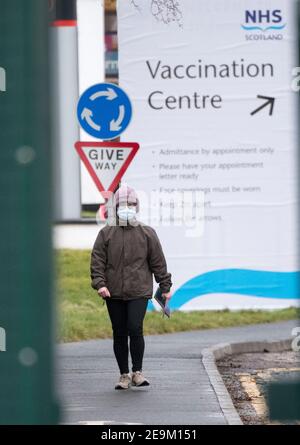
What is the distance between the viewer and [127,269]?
9711 mm

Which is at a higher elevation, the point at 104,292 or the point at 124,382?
the point at 104,292

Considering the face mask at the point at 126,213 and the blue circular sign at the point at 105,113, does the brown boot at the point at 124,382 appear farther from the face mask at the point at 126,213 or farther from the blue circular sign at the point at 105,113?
the blue circular sign at the point at 105,113

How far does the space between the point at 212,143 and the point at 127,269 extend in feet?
27.4

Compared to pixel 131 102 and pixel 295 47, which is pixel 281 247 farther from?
pixel 295 47

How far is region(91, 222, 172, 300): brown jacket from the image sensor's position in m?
9.67

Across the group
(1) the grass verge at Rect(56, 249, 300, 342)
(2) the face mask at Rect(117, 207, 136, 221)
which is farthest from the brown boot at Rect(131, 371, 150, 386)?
(1) the grass verge at Rect(56, 249, 300, 342)

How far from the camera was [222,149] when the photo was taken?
59.0 ft

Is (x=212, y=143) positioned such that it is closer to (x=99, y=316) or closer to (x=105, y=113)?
(x=99, y=316)

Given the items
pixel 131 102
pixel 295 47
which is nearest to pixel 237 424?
pixel 295 47

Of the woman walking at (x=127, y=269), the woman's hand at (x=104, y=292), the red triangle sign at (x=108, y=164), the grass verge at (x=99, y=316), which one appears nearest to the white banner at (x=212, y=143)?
the grass verge at (x=99, y=316)

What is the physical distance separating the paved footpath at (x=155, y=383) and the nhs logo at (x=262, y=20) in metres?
3.71

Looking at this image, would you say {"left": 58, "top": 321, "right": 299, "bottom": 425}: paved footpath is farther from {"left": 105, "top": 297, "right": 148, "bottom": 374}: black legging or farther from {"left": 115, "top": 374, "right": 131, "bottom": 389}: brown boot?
{"left": 105, "top": 297, "right": 148, "bottom": 374}: black legging

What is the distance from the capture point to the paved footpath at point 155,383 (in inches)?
334

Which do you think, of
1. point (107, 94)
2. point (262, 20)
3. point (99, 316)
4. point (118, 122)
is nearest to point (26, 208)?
point (118, 122)
